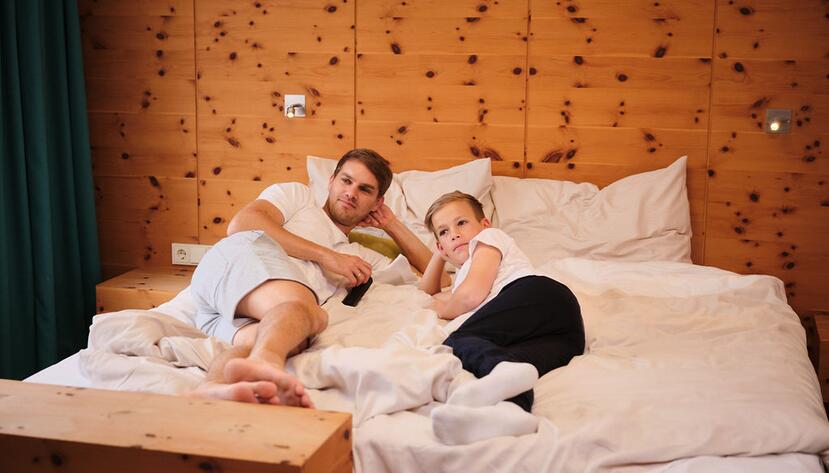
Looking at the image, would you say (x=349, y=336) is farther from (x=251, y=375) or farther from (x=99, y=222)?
(x=99, y=222)

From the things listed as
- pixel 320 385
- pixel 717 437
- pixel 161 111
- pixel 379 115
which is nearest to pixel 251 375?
pixel 320 385

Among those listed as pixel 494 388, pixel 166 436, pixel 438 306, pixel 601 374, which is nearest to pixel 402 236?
pixel 438 306

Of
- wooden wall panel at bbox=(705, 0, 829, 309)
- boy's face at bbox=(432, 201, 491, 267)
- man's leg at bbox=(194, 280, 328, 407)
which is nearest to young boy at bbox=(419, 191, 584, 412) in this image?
boy's face at bbox=(432, 201, 491, 267)

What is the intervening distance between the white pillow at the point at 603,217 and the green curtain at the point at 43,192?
1.82 m

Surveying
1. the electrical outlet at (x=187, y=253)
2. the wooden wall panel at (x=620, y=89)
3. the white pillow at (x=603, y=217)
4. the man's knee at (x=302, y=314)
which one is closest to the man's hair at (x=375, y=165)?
the white pillow at (x=603, y=217)

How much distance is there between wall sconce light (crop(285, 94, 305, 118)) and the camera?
144 inches

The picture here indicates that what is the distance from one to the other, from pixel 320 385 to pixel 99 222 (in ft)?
8.29

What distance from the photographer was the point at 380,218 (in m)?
2.99

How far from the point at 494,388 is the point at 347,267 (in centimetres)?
111

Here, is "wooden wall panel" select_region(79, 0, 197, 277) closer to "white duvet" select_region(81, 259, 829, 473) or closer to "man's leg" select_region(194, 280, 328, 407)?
"white duvet" select_region(81, 259, 829, 473)

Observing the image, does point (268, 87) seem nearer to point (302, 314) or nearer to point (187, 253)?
point (187, 253)

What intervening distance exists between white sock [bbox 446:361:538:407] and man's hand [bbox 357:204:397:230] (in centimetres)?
140

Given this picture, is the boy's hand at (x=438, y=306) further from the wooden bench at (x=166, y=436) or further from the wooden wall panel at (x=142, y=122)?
the wooden wall panel at (x=142, y=122)

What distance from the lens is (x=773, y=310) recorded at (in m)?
2.60
